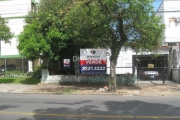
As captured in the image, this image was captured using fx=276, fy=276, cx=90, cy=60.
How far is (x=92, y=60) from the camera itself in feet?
68.3

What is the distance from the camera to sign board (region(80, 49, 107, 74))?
20.8 metres

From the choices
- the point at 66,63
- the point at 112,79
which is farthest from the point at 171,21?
the point at 112,79

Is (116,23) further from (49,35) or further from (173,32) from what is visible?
(173,32)

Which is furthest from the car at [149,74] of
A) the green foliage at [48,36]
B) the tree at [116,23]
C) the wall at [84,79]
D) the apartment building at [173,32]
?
the green foliage at [48,36]

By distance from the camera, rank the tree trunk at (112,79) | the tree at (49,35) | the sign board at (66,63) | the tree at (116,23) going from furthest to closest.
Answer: the sign board at (66,63)
the tree at (49,35)
the tree trunk at (112,79)
the tree at (116,23)

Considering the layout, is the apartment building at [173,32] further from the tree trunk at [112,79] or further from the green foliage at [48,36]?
the green foliage at [48,36]

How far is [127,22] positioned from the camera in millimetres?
16562

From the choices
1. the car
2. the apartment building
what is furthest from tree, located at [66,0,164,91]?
the apartment building

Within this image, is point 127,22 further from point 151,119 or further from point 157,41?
point 151,119

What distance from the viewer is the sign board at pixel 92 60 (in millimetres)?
20828

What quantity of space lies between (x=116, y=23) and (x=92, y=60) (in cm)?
481

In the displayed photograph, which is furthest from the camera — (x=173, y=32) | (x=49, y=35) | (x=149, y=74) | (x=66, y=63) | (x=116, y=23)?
(x=173, y=32)

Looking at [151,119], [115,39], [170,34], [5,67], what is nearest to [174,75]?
[170,34]

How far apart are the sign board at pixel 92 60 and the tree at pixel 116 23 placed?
232 cm
